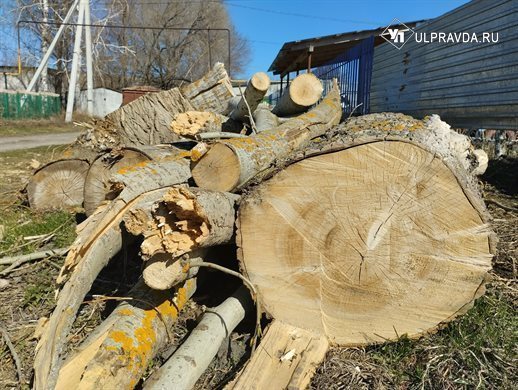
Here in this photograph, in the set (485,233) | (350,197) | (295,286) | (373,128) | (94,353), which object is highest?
(373,128)

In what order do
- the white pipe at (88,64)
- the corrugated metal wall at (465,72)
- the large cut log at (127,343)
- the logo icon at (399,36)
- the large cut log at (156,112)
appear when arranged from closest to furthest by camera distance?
the large cut log at (127,343) → the large cut log at (156,112) → the corrugated metal wall at (465,72) → the logo icon at (399,36) → the white pipe at (88,64)

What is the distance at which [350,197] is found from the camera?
2.06m

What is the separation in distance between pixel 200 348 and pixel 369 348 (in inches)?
35.3

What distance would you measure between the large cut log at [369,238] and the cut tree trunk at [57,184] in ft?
9.71

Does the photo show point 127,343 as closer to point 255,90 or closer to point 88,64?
point 255,90

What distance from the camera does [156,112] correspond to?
4770 millimetres

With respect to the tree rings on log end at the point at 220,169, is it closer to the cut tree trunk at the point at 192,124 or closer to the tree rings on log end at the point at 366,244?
the tree rings on log end at the point at 366,244

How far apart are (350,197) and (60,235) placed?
110 inches

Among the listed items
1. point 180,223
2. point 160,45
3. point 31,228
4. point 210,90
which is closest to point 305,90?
point 210,90

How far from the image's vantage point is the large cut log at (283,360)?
1922 mm

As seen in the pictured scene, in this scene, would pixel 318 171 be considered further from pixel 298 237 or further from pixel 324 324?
pixel 324 324

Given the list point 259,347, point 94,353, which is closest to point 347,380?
point 259,347

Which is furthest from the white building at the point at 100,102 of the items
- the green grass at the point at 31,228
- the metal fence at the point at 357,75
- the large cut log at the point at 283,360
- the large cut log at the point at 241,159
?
the large cut log at the point at 283,360

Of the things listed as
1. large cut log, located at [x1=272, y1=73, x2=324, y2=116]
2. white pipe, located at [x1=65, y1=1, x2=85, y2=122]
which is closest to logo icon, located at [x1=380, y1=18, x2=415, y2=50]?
large cut log, located at [x1=272, y1=73, x2=324, y2=116]
